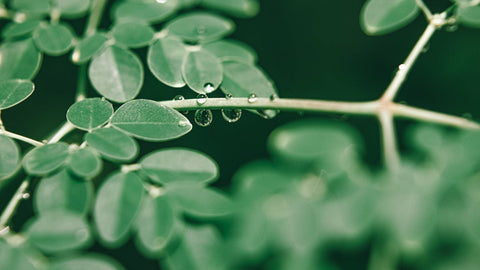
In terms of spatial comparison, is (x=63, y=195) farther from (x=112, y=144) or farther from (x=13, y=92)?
(x=13, y=92)

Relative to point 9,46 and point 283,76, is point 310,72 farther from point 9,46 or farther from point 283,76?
point 9,46

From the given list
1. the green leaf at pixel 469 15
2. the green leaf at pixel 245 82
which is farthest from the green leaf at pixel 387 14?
the green leaf at pixel 245 82

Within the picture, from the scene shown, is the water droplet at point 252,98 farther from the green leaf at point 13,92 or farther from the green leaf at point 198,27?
the green leaf at point 13,92

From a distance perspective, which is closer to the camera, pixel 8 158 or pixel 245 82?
pixel 8 158

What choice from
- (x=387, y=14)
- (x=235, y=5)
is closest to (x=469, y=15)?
(x=387, y=14)

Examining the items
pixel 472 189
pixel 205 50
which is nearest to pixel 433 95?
pixel 472 189

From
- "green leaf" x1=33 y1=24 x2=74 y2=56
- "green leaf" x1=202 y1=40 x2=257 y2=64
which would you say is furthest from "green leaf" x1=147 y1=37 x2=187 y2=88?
"green leaf" x1=33 y1=24 x2=74 y2=56

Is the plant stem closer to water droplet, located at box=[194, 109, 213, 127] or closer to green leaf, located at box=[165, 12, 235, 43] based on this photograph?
water droplet, located at box=[194, 109, 213, 127]
